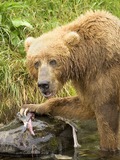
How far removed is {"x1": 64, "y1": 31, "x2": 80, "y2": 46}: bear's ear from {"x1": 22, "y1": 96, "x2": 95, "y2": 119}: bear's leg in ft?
3.74

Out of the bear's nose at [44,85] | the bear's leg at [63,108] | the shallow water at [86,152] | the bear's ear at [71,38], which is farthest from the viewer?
the bear's leg at [63,108]

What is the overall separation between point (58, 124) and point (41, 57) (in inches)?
54.8

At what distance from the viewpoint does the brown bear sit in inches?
274

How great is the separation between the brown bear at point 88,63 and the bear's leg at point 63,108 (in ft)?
0.87

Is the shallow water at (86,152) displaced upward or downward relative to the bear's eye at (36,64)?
downward

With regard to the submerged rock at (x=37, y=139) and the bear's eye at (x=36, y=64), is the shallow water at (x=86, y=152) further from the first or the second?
the bear's eye at (x=36, y=64)

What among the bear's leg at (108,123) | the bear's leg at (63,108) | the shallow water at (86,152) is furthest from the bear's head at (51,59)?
the shallow water at (86,152)

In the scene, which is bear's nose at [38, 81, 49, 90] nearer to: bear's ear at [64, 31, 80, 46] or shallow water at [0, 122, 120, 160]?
bear's ear at [64, 31, 80, 46]

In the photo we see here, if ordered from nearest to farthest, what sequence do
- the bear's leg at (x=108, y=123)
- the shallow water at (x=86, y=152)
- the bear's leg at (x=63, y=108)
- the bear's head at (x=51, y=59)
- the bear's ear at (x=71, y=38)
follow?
the bear's head at (x=51, y=59) → the bear's ear at (x=71, y=38) → the bear's leg at (x=108, y=123) → the shallow water at (x=86, y=152) → the bear's leg at (x=63, y=108)

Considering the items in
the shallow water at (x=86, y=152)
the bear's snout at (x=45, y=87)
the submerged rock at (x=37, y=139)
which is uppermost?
the bear's snout at (x=45, y=87)

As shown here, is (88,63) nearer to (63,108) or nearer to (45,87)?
(45,87)

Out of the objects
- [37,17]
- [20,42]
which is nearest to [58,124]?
[20,42]

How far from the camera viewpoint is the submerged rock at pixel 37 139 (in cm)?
767

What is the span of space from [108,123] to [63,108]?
2.55 feet
